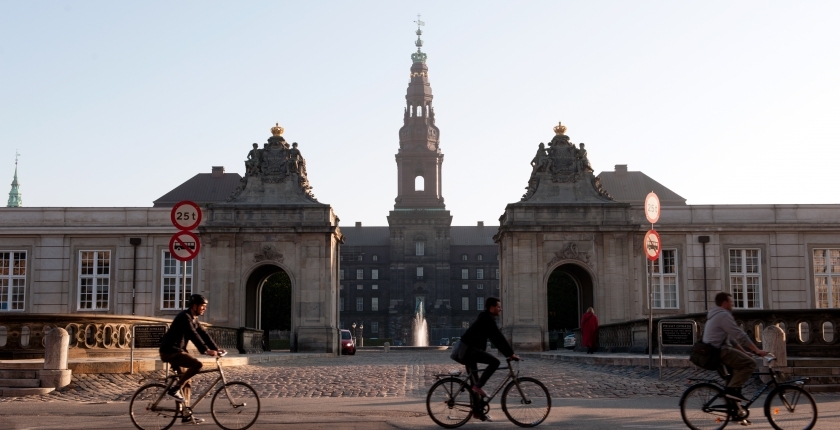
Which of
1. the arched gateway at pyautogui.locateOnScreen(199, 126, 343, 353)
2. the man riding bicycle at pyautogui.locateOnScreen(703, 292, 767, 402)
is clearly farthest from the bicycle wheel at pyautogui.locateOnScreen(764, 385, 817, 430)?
the arched gateway at pyautogui.locateOnScreen(199, 126, 343, 353)

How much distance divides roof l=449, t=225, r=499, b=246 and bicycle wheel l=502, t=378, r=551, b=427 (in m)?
140

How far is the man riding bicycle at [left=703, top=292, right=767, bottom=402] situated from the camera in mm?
13008

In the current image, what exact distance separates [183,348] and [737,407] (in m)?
7.16

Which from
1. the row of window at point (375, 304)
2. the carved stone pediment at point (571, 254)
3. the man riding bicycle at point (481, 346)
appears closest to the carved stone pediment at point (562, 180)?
the carved stone pediment at point (571, 254)

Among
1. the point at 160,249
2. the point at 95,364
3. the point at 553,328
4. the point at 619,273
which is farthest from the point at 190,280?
the point at 553,328

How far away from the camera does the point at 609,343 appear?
38125mm

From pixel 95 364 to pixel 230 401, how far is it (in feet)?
31.6

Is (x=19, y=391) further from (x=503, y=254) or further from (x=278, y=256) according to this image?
(x=503, y=254)

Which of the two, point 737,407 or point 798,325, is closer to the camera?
point 737,407

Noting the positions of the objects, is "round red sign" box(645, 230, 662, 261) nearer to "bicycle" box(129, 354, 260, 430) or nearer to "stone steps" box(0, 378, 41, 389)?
"bicycle" box(129, 354, 260, 430)

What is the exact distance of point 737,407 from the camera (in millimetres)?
12867

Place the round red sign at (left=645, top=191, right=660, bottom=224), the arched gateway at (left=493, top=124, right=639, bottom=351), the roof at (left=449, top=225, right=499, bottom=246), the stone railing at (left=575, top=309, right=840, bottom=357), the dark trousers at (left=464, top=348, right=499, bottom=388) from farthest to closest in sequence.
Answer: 1. the roof at (left=449, top=225, right=499, bottom=246)
2. the arched gateway at (left=493, top=124, right=639, bottom=351)
3. the round red sign at (left=645, top=191, right=660, bottom=224)
4. the stone railing at (left=575, top=309, right=840, bottom=357)
5. the dark trousers at (left=464, top=348, right=499, bottom=388)

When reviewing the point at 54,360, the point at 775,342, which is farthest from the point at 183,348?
the point at 775,342

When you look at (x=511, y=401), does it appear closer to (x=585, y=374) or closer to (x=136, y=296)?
(x=585, y=374)
